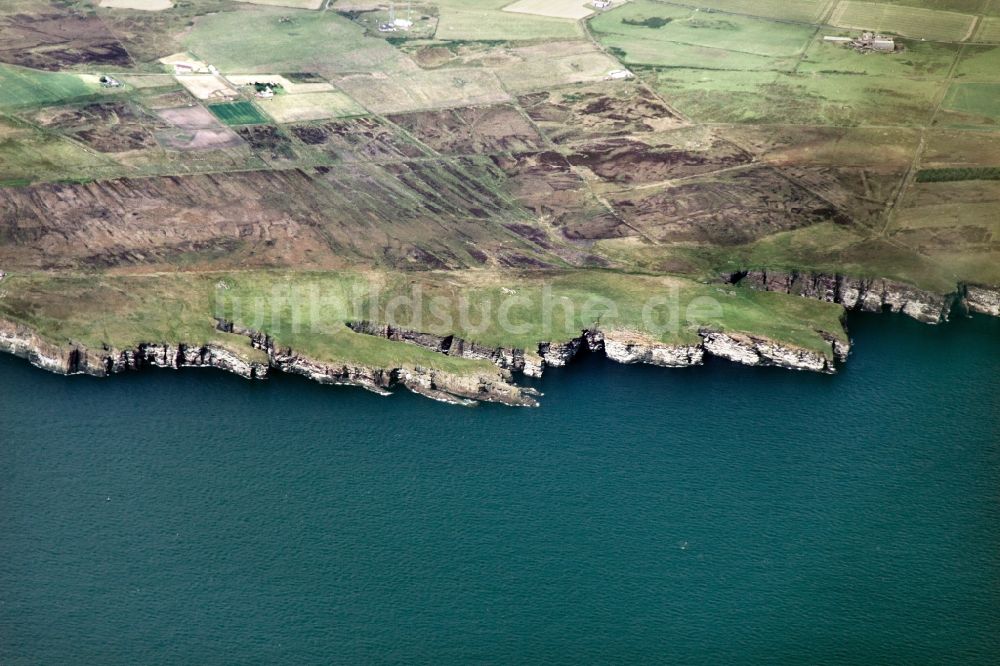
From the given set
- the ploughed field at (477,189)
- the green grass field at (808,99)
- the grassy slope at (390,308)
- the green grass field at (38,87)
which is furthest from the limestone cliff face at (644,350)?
the green grass field at (38,87)

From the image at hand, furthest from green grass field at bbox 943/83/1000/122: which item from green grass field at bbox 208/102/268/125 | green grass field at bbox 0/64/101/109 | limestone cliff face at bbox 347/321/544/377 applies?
green grass field at bbox 0/64/101/109

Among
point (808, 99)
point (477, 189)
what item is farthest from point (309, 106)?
point (808, 99)

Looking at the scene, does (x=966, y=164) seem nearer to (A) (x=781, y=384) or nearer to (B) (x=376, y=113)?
(A) (x=781, y=384)

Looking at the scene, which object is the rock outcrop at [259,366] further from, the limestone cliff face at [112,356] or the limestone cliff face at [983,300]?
the limestone cliff face at [983,300]

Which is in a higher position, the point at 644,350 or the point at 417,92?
the point at 417,92

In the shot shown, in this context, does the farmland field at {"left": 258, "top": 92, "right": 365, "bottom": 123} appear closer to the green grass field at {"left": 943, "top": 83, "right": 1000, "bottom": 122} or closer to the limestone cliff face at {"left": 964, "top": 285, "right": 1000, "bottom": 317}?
the green grass field at {"left": 943, "top": 83, "right": 1000, "bottom": 122}

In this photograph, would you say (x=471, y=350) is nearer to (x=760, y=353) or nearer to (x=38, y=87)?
(x=760, y=353)
